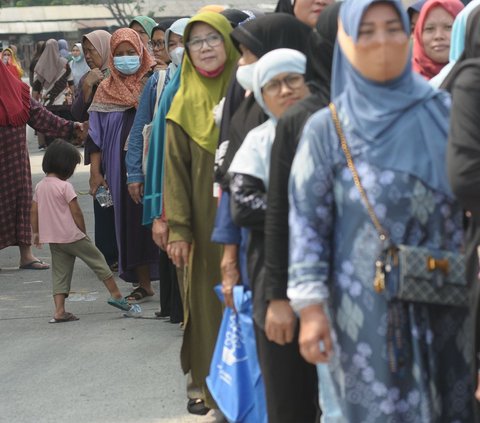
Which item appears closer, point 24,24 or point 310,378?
point 310,378

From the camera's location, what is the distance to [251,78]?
527 cm

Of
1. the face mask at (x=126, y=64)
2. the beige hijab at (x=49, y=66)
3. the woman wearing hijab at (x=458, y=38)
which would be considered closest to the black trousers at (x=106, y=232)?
the face mask at (x=126, y=64)

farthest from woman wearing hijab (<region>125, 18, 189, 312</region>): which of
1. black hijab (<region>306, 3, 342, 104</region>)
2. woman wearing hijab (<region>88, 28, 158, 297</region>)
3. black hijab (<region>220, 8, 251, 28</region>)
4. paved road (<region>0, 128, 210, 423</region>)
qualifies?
black hijab (<region>306, 3, 342, 104</region>)

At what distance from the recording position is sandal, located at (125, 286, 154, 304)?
950cm

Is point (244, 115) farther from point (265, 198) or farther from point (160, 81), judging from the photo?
point (160, 81)

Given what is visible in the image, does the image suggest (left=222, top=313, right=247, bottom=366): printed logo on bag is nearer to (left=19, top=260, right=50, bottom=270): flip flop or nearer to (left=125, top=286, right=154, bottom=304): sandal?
(left=125, top=286, right=154, bottom=304): sandal

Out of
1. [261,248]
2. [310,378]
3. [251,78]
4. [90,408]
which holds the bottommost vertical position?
[90,408]

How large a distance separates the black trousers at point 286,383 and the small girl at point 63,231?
13.7 feet

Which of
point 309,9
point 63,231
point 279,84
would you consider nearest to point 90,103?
point 63,231

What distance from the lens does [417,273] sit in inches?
149

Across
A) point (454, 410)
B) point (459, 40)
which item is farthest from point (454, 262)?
point (459, 40)

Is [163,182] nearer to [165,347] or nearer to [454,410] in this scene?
[165,347]

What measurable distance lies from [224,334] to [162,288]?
3.28 m

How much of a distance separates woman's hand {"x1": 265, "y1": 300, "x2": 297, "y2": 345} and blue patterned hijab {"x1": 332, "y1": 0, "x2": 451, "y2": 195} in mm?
646
